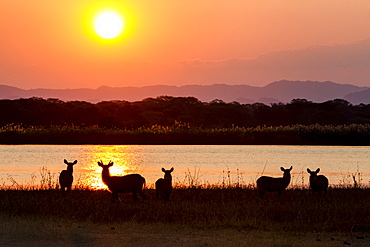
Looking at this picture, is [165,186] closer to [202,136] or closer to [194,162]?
[194,162]

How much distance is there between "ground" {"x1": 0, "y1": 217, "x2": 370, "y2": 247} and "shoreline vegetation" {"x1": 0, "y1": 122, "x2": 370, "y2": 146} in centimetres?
3519

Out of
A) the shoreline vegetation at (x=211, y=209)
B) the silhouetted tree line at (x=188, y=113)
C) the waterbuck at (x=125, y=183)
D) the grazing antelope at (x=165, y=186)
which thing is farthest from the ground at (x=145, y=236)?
the silhouetted tree line at (x=188, y=113)

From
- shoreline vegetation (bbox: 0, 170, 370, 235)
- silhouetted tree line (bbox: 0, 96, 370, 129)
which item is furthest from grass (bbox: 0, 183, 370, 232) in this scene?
silhouetted tree line (bbox: 0, 96, 370, 129)

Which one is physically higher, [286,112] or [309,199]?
[286,112]

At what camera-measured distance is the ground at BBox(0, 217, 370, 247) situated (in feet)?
39.0

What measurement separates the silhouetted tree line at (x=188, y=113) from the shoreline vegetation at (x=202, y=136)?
3951 centimetres

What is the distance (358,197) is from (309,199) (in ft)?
6.08

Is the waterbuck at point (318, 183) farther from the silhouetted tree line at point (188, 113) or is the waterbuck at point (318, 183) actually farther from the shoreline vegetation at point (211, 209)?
the silhouetted tree line at point (188, 113)

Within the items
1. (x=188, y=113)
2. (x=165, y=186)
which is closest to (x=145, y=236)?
(x=165, y=186)

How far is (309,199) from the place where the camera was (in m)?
17.8

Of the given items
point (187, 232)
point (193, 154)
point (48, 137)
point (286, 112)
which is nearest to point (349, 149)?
point (193, 154)

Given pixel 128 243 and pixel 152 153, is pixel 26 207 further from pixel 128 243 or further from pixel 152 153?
pixel 152 153

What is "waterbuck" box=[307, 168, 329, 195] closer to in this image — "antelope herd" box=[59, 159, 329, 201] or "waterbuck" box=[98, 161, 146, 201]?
"antelope herd" box=[59, 159, 329, 201]

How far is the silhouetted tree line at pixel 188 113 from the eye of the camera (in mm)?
95062
